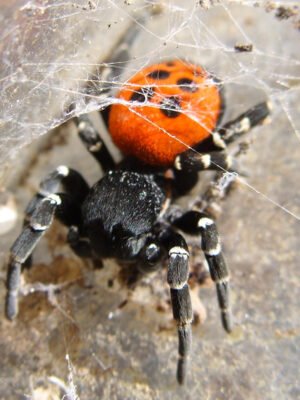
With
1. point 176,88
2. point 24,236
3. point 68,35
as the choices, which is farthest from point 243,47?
point 24,236

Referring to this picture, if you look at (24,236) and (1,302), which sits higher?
(24,236)

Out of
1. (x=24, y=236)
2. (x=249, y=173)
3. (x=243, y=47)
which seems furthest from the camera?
(x=249, y=173)

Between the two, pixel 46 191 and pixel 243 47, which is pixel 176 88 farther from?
pixel 46 191

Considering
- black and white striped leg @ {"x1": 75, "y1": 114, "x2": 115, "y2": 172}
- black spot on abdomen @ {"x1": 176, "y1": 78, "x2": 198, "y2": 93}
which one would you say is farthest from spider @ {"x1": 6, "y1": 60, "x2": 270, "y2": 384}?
black and white striped leg @ {"x1": 75, "y1": 114, "x2": 115, "y2": 172}

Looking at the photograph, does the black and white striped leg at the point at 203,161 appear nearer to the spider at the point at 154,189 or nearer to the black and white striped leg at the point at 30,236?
the spider at the point at 154,189

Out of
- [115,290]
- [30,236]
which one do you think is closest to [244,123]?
[115,290]

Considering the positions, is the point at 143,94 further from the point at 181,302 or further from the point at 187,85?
the point at 181,302

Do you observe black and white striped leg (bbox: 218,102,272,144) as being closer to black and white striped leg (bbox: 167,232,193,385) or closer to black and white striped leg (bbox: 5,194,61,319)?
black and white striped leg (bbox: 167,232,193,385)
